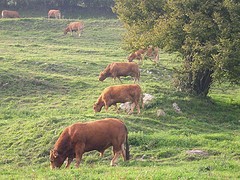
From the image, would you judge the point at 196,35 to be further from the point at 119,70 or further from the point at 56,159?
the point at 56,159

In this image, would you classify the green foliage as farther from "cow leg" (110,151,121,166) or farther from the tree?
"cow leg" (110,151,121,166)

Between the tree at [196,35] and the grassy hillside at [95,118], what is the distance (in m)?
1.32

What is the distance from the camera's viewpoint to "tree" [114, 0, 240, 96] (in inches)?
810

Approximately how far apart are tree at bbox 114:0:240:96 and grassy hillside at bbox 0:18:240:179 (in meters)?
1.32

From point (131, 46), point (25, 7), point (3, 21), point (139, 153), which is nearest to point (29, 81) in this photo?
point (131, 46)

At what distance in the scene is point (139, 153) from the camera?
15469 mm

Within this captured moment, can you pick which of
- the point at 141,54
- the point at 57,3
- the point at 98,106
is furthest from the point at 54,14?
the point at 98,106

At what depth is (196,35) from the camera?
21.3 m

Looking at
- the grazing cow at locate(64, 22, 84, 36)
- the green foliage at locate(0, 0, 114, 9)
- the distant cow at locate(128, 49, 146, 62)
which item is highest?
the green foliage at locate(0, 0, 114, 9)

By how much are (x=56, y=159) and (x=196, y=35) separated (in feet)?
32.7

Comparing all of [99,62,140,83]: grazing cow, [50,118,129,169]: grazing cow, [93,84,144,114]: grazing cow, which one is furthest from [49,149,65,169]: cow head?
[99,62,140,83]: grazing cow

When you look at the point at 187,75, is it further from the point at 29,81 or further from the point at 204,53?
the point at 29,81

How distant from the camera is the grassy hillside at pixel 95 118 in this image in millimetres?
12914

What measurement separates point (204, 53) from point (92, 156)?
809cm
